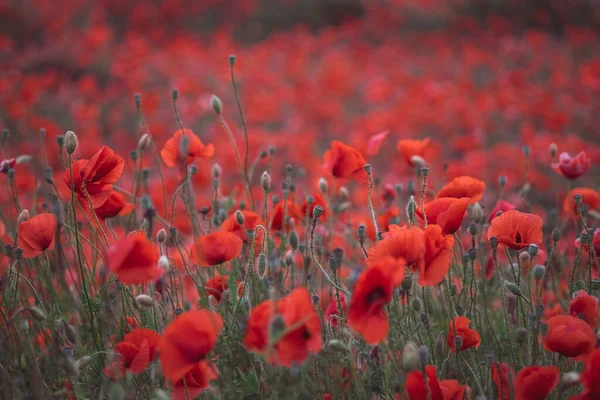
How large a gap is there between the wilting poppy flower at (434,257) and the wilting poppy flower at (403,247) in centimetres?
2

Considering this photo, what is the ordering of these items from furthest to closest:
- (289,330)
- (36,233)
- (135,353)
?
(36,233) < (135,353) < (289,330)

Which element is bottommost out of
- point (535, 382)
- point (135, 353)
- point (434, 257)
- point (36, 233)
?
point (535, 382)

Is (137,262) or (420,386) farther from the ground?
(137,262)

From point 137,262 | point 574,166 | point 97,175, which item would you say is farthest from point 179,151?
point 574,166

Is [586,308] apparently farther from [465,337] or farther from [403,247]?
[403,247]

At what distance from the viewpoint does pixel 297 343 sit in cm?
89

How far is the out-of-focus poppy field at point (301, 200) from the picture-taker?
3.52ft

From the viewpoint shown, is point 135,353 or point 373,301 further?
point 135,353

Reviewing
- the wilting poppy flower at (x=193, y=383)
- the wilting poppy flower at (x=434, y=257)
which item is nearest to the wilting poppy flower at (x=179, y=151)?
the wilting poppy flower at (x=193, y=383)

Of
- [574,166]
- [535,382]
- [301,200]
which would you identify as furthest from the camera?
[301,200]

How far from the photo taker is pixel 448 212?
115cm

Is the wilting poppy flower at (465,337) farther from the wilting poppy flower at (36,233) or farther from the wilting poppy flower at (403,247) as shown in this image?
the wilting poppy flower at (36,233)

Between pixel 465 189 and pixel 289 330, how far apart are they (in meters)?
0.69

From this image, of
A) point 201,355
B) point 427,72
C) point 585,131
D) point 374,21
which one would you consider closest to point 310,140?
point 585,131
